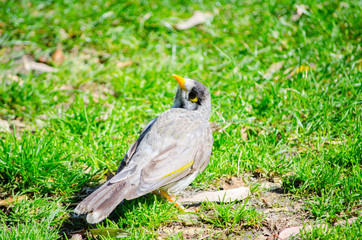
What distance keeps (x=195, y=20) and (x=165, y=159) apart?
168 inches

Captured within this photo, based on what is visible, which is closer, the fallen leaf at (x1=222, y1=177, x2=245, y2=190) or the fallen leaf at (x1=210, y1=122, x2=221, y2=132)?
the fallen leaf at (x1=222, y1=177, x2=245, y2=190)

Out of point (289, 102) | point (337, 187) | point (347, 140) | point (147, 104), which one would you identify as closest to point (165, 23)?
point (147, 104)

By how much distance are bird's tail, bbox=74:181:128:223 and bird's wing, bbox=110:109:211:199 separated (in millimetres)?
101

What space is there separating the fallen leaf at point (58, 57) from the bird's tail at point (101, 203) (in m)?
3.76

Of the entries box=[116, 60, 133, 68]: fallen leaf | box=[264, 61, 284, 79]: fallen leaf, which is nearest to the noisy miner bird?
box=[264, 61, 284, 79]: fallen leaf

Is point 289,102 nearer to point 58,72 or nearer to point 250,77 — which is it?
point 250,77

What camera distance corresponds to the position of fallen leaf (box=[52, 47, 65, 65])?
6914mm

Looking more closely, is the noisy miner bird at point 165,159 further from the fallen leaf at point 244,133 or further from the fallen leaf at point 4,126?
the fallen leaf at point 4,126

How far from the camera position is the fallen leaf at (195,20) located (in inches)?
299

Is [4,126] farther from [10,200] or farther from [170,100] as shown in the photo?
[170,100]

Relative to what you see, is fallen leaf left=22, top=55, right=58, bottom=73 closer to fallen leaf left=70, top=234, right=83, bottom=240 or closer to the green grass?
the green grass

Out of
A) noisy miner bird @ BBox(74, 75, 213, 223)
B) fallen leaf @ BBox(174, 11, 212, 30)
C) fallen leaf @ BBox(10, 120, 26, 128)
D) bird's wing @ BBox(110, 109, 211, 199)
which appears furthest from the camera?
fallen leaf @ BBox(174, 11, 212, 30)

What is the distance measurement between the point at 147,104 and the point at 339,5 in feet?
13.3

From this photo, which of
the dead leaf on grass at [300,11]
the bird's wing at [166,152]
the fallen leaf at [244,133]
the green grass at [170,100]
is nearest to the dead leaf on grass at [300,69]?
the green grass at [170,100]
